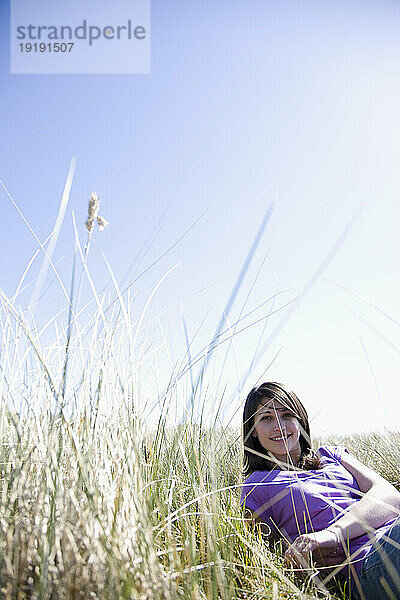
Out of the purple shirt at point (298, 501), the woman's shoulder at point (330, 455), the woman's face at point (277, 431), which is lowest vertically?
the purple shirt at point (298, 501)

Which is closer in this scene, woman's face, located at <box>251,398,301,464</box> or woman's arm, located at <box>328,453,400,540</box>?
woman's arm, located at <box>328,453,400,540</box>

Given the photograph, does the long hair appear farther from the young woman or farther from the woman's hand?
the woman's hand

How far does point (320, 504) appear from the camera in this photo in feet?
5.26

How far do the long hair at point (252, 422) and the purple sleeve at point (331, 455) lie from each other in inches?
1.9

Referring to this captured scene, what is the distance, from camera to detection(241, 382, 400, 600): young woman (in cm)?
122

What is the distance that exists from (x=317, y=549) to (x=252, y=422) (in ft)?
2.47

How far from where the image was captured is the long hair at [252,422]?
1909mm

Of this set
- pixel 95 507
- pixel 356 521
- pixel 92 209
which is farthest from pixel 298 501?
pixel 92 209

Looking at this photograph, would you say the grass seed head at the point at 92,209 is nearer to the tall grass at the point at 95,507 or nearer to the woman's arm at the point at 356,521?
the tall grass at the point at 95,507

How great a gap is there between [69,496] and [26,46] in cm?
280

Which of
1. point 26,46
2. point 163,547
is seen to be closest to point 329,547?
point 163,547

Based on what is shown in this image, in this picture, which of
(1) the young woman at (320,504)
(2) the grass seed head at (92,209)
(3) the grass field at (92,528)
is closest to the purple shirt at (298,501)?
(1) the young woman at (320,504)

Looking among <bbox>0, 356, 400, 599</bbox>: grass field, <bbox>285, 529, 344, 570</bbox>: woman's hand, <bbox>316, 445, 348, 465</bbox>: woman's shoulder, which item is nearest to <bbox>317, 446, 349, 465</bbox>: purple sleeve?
<bbox>316, 445, 348, 465</bbox>: woman's shoulder

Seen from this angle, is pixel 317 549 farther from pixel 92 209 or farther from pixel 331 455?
pixel 92 209
